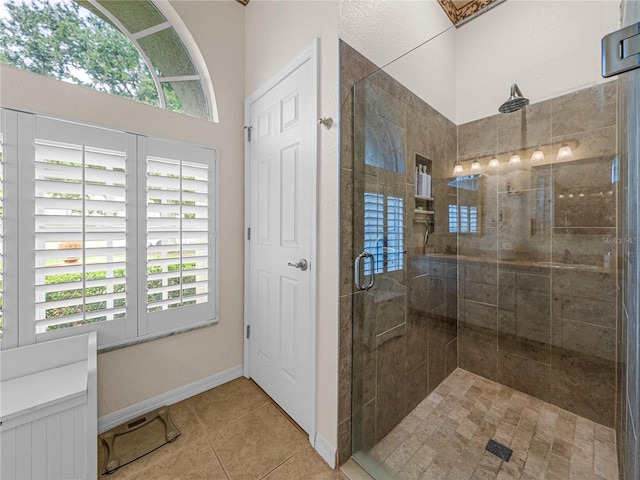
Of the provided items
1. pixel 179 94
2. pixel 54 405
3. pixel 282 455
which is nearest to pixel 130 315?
pixel 54 405

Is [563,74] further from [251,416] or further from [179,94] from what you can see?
[251,416]

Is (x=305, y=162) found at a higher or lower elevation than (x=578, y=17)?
lower

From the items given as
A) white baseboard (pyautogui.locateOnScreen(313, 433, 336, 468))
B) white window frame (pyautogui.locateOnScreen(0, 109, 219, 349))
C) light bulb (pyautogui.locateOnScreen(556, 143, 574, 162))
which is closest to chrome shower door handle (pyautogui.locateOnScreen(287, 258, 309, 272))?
white window frame (pyautogui.locateOnScreen(0, 109, 219, 349))

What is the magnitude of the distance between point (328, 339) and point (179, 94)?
2.02 metres

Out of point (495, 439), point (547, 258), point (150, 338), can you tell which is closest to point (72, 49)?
point (150, 338)

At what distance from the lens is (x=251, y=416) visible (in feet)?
5.36

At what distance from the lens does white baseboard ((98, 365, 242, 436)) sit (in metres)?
1.52

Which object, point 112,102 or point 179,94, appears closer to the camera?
point 112,102

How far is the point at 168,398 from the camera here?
1.73 meters

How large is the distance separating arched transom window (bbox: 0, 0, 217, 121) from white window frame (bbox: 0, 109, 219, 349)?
33 centimetres

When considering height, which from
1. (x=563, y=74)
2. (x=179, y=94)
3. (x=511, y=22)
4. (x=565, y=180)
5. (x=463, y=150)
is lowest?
(x=565, y=180)

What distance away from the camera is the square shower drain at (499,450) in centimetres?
127

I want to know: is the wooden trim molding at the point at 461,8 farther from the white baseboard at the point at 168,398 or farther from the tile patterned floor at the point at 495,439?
the white baseboard at the point at 168,398

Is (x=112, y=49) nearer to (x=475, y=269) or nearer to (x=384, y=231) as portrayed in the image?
(x=384, y=231)
